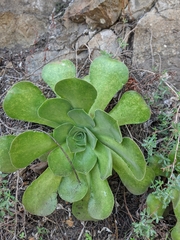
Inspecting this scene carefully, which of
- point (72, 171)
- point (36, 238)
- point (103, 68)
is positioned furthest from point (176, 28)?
point (36, 238)

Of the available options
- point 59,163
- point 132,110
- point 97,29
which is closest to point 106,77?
point 132,110

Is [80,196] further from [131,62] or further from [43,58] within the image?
[43,58]

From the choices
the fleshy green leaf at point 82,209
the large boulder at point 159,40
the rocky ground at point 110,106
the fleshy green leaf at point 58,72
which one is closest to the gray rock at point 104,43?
the rocky ground at point 110,106

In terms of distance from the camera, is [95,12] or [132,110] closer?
[132,110]

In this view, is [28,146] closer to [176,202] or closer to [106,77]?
[106,77]

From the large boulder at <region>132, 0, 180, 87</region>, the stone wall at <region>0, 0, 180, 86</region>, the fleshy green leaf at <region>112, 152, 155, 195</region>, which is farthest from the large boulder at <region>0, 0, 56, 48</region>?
the fleshy green leaf at <region>112, 152, 155, 195</region>
